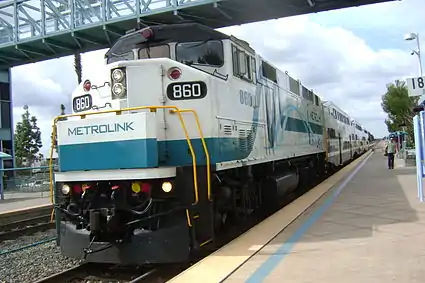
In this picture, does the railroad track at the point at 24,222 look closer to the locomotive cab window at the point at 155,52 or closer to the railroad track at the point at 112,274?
the railroad track at the point at 112,274

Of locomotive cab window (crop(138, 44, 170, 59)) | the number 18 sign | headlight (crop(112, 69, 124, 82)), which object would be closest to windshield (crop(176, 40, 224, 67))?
locomotive cab window (crop(138, 44, 170, 59))

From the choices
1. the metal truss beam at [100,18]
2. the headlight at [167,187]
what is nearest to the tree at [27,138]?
the metal truss beam at [100,18]

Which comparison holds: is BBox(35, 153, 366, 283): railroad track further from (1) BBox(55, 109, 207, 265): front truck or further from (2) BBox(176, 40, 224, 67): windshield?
(2) BBox(176, 40, 224, 67): windshield

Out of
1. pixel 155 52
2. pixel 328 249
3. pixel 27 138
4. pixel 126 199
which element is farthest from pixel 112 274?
pixel 27 138

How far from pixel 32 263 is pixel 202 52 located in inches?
189

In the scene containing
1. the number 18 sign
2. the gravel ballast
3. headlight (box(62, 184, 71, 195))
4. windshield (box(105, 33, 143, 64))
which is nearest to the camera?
headlight (box(62, 184, 71, 195))

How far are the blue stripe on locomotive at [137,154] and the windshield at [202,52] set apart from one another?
4.45ft

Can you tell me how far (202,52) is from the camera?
756cm

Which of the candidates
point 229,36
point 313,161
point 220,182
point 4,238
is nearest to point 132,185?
point 220,182

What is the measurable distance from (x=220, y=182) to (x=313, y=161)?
10.5 m

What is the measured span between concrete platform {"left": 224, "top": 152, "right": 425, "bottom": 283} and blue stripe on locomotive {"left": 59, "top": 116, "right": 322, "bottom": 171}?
1.65 meters

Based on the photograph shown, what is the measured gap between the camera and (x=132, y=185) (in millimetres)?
6270

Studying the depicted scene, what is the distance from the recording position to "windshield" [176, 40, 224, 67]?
7527 millimetres

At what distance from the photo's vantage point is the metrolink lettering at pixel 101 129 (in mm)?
6301
